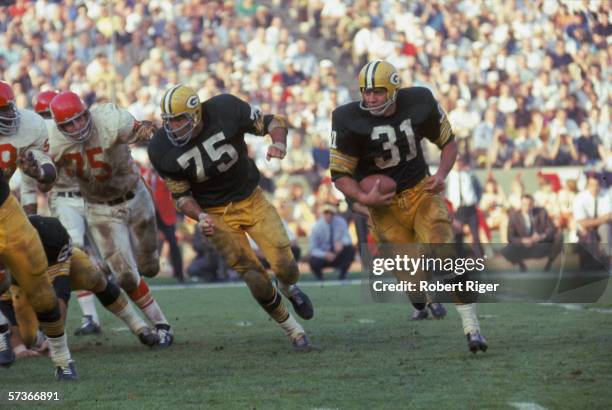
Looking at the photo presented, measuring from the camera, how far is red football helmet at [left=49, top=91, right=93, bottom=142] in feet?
23.3

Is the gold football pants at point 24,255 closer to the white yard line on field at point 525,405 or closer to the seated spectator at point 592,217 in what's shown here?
the white yard line on field at point 525,405

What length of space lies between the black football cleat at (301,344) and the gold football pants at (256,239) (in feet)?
1.00

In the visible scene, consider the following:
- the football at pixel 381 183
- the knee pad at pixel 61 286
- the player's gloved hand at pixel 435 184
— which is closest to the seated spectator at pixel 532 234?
the football at pixel 381 183

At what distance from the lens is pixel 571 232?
14352 millimetres

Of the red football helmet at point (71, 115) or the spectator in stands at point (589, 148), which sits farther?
the spectator in stands at point (589, 148)

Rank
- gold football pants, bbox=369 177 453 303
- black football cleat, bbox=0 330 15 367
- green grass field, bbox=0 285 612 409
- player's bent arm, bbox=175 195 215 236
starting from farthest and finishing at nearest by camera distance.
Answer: gold football pants, bbox=369 177 453 303 → player's bent arm, bbox=175 195 215 236 → black football cleat, bbox=0 330 15 367 → green grass field, bbox=0 285 612 409

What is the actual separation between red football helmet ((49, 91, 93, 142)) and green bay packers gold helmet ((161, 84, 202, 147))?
2.44 ft

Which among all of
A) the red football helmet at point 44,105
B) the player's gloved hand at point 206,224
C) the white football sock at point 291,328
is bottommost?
the white football sock at point 291,328

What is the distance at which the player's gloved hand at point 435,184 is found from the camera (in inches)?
252

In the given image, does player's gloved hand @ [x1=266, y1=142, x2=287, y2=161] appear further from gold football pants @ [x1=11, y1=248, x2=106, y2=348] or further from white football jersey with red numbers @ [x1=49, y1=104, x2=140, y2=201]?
gold football pants @ [x1=11, y1=248, x2=106, y2=348]

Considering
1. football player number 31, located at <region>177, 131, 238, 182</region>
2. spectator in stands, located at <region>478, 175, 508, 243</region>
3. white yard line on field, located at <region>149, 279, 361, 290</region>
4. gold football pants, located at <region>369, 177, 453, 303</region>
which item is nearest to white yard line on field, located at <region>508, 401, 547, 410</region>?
gold football pants, located at <region>369, 177, 453, 303</region>

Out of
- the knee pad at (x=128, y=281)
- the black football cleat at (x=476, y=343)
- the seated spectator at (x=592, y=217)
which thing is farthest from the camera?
the seated spectator at (x=592, y=217)

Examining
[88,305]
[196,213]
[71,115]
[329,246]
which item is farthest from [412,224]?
[329,246]

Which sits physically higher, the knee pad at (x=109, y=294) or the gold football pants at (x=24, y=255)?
the gold football pants at (x=24, y=255)
